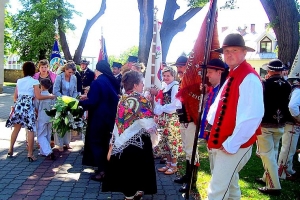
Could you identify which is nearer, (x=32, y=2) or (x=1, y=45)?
(x=1, y=45)

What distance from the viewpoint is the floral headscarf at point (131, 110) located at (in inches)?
180

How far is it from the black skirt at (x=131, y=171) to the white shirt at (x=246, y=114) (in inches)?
65.8

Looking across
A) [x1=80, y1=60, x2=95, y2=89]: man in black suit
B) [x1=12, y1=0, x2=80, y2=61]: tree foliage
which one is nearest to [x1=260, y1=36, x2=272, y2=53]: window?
[x1=12, y1=0, x2=80, y2=61]: tree foliage

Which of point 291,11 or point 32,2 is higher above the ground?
point 32,2

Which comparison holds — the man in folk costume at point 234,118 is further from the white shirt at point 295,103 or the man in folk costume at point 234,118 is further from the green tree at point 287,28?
the green tree at point 287,28

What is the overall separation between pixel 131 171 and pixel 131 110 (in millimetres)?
811

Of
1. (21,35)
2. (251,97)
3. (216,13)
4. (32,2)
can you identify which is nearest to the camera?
(251,97)

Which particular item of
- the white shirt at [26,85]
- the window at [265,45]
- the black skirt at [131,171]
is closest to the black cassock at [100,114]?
the black skirt at [131,171]

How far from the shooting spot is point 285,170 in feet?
20.2

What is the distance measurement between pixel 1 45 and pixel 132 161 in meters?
20.6

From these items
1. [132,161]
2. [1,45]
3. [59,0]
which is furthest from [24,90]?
[59,0]

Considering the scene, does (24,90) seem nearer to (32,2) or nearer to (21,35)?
(32,2)

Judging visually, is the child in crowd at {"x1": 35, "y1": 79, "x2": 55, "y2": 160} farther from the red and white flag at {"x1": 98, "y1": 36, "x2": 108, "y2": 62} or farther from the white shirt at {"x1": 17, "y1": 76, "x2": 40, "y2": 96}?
the red and white flag at {"x1": 98, "y1": 36, "x2": 108, "y2": 62}

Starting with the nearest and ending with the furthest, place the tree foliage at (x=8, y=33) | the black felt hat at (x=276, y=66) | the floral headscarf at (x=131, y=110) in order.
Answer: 1. the floral headscarf at (x=131, y=110)
2. the black felt hat at (x=276, y=66)
3. the tree foliage at (x=8, y=33)
